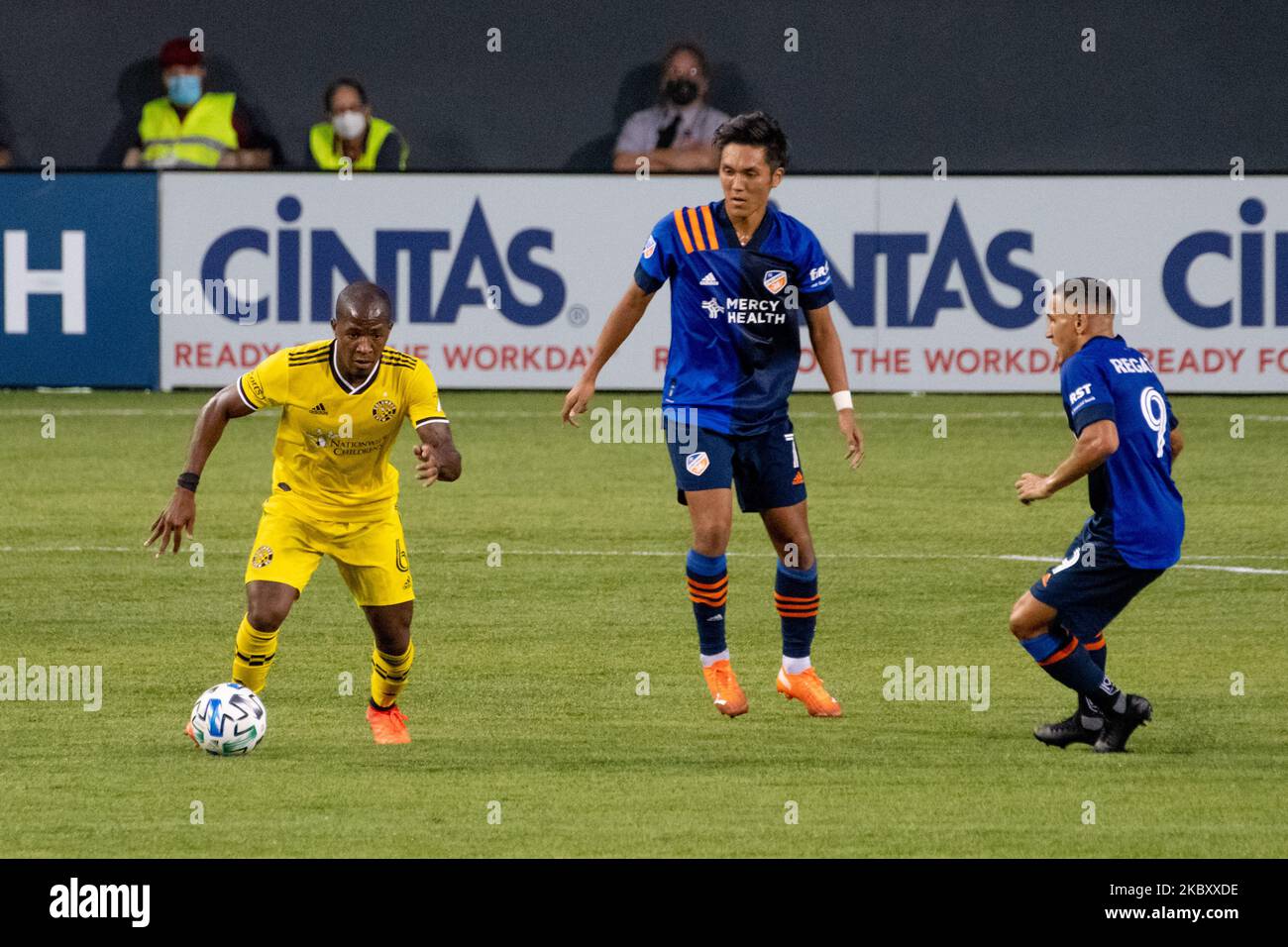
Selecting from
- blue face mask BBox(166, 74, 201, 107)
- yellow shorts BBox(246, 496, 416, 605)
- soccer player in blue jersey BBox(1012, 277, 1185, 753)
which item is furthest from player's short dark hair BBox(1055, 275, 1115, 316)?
blue face mask BBox(166, 74, 201, 107)

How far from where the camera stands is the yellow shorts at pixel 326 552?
8273 mm

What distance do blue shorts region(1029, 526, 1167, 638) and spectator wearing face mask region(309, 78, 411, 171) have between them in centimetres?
1361

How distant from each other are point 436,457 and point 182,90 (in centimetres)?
1495

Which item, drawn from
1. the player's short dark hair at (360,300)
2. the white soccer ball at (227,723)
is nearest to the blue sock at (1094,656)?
the player's short dark hair at (360,300)

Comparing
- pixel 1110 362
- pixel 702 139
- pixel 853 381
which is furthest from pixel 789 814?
pixel 702 139

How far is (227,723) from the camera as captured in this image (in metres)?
7.93

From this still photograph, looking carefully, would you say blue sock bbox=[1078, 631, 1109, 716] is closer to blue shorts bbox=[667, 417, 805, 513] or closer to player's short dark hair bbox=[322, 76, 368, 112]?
blue shorts bbox=[667, 417, 805, 513]

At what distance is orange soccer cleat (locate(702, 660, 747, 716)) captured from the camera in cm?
882

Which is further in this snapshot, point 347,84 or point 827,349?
point 347,84

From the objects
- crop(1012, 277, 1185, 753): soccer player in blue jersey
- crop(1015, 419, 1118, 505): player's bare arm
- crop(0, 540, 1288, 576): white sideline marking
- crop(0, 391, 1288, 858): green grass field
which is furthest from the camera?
crop(0, 540, 1288, 576): white sideline marking

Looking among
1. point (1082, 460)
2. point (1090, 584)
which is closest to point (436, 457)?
point (1082, 460)

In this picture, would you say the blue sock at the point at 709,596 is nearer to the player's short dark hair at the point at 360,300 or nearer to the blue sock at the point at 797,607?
the blue sock at the point at 797,607

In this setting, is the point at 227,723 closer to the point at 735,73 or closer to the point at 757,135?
the point at 757,135

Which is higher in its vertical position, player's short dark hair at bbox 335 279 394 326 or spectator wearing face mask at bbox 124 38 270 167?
spectator wearing face mask at bbox 124 38 270 167
